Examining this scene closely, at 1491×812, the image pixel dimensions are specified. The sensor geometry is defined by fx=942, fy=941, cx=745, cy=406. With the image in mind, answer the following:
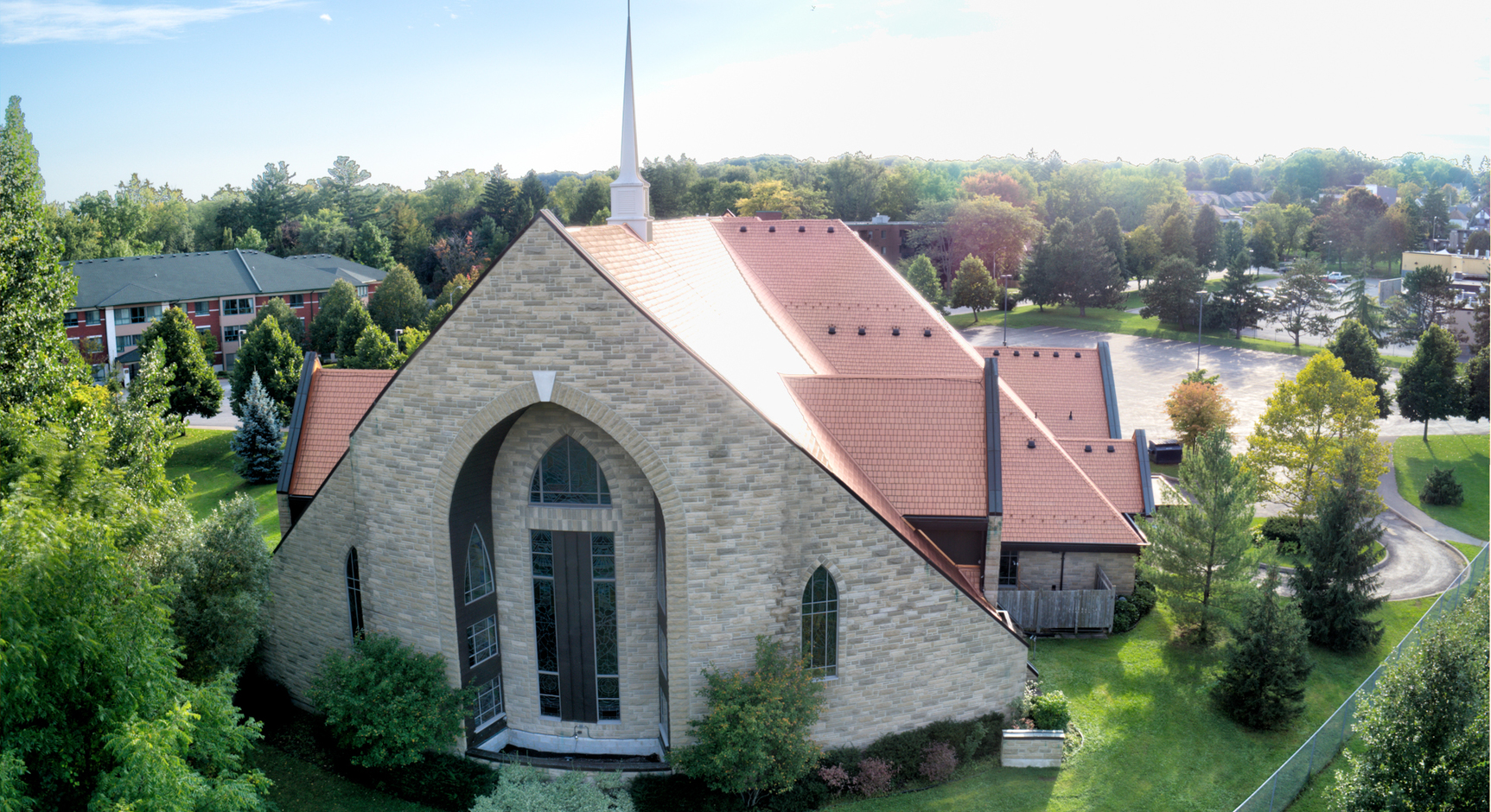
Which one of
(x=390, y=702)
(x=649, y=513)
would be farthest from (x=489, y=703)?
(x=649, y=513)

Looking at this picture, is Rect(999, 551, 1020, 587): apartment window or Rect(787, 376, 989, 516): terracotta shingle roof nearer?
Rect(787, 376, 989, 516): terracotta shingle roof

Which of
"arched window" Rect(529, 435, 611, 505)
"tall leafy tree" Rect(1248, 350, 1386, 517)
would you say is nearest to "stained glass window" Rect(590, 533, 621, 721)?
"arched window" Rect(529, 435, 611, 505)

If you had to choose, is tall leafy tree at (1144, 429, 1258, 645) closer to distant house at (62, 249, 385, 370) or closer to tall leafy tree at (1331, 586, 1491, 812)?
tall leafy tree at (1331, 586, 1491, 812)

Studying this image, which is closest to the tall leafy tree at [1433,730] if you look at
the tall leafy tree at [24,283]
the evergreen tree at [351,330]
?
the tall leafy tree at [24,283]

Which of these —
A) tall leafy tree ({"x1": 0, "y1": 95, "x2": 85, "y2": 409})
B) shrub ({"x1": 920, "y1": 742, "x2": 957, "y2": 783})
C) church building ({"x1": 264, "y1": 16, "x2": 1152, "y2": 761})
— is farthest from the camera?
shrub ({"x1": 920, "y1": 742, "x2": 957, "y2": 783})

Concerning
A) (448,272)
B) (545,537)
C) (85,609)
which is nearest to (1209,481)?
(545,537)

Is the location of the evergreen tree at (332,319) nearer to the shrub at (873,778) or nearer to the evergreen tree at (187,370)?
the evergreen tree at (187,370)

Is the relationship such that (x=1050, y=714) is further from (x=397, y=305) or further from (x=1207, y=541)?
(x=397, y=305)
